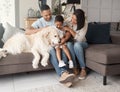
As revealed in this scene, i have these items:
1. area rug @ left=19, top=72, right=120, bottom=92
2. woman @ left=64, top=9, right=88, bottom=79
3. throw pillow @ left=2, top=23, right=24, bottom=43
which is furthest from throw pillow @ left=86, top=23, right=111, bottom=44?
throw pillow @ left=2, top=23, right=24, bottom=43

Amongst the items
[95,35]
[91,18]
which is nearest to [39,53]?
[95,35]

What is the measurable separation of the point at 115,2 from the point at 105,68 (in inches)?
133

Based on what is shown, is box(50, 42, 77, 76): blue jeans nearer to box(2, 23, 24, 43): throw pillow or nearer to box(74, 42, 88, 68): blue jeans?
box(74, 42, 88, 68): blue jeans

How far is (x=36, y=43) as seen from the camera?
237 centimetres

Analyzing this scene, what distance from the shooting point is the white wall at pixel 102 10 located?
4.70m

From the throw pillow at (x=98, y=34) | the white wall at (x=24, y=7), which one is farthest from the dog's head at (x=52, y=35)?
the white wall at (x=24, y=7)

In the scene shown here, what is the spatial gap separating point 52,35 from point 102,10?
117 inches

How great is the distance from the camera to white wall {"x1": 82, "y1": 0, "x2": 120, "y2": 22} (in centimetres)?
470

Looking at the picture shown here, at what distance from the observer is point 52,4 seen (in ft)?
15.0

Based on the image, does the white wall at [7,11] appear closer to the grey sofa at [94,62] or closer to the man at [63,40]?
the man at [63,40]

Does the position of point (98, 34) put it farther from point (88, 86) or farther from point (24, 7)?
point (24, 7)

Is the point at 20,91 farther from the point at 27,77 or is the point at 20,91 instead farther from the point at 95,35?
the point at 95,35

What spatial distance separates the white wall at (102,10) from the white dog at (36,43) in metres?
2.54

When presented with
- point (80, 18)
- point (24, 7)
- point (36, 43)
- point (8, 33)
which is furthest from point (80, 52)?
point (24, 7)
